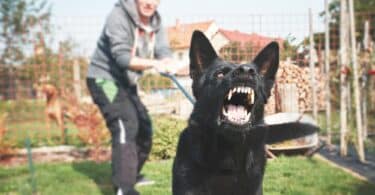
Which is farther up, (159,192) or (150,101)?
(150,101)

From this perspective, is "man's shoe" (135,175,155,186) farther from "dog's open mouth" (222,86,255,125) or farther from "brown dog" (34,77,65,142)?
"brown dog" (34,77,65,142)

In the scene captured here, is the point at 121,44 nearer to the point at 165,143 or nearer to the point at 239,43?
the point at 239,43

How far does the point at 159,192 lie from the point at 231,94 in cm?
231

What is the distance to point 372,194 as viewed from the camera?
4.12m

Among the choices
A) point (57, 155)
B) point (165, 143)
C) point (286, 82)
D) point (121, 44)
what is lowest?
point (57, 155)

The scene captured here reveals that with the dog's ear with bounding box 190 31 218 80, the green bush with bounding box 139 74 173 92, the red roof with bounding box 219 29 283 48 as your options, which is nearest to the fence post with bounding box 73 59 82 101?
the green bush with bounding box 139 74 173 92

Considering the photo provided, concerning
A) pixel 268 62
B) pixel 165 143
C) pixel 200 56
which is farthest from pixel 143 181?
pixel 268 62

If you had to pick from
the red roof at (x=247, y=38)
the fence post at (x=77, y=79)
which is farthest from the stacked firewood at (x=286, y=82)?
the fence post at (x=77, y=79)

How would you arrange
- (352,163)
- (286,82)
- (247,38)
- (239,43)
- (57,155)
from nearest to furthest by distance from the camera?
(286,82), (239,43), (247,38), (352,163), (57,155)

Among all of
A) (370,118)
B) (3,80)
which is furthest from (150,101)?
(370,118)

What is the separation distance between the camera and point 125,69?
4.01m

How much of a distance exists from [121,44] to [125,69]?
0.86ft

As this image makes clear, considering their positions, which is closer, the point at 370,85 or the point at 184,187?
the point at 184,187

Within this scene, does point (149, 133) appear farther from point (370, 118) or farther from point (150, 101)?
point (370, 118)
